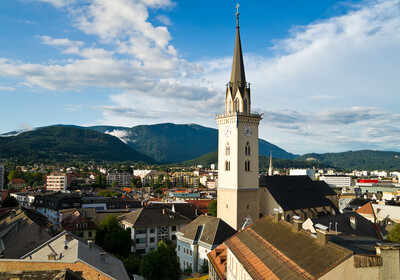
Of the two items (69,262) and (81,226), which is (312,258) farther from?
(81,226)

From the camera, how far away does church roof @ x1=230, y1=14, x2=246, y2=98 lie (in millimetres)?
50434

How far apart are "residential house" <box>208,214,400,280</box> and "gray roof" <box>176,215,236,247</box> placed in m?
16.7

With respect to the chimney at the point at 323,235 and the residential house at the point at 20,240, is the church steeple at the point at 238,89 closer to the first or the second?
the residential house at the point at 20,240

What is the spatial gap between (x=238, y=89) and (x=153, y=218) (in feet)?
90.1

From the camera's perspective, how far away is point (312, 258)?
16797 millimetres

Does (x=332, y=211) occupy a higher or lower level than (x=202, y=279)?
higher

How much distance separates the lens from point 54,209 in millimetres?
Result: 77062

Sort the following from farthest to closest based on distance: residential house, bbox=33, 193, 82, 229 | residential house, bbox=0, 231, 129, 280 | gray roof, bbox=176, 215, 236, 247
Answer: residential house, bbox=33, 193, 82, 229 < gray roof, bbox=176, 215, 236, 247 < residential house, bbox=0, 231, 129, 280

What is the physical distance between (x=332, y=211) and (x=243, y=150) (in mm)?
26480

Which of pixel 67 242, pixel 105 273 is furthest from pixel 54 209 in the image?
pixel 105 273

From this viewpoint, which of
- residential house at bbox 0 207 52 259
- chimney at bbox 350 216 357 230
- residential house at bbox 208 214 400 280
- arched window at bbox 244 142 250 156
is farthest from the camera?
arched window at bbox 244 142 250 156

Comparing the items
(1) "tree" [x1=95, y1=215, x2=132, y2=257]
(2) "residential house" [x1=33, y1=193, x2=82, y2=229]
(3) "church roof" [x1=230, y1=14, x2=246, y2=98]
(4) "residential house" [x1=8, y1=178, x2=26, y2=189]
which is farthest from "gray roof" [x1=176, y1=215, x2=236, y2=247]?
(4) "residential house" [x1=8, y1=178, x2=26, y2=189]

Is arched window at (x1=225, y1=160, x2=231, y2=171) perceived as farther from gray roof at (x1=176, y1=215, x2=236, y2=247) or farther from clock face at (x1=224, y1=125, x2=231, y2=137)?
gray roof at (x1=176, y1=215, x2=236, y2=247)

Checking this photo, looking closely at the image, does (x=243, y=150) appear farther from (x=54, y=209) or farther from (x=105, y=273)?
(x=54, y=209)
